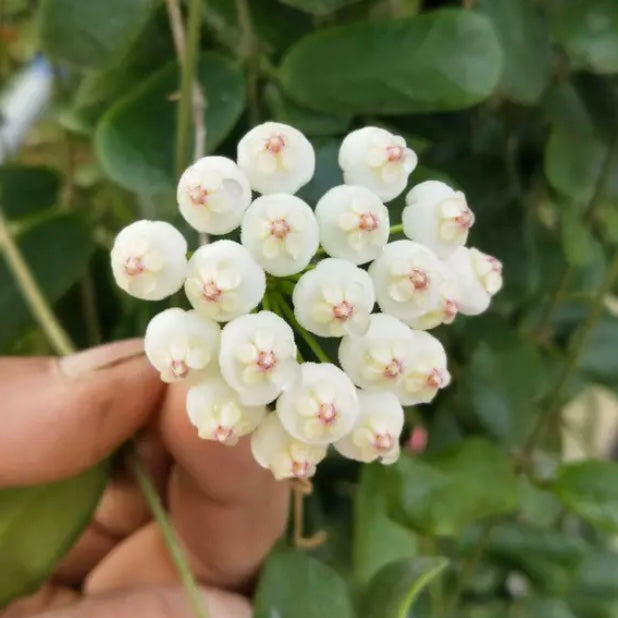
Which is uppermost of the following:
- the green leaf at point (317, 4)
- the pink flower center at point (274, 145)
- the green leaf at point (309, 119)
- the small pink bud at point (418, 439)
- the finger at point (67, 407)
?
the green leaf at point (317, 4)

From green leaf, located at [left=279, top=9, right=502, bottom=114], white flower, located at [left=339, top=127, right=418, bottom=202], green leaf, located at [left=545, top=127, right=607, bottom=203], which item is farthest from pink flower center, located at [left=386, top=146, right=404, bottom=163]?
green leaf, located at [left=545, top=127, right=607, bottom=203]

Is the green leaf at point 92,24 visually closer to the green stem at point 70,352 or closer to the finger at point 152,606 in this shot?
the green stem at point 70,352

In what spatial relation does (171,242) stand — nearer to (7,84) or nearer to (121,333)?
(121,333)

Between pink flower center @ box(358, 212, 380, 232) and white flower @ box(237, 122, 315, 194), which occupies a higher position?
white flower @ box(237, 122, 315, 194)

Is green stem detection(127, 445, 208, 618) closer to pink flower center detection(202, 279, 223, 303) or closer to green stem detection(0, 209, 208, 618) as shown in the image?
green stem detection(0, 209, 208, 618)

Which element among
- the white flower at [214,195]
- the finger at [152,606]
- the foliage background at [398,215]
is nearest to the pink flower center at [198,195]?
the white flower at [214,195]

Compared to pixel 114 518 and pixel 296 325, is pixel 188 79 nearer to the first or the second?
pixel 296 325
